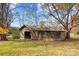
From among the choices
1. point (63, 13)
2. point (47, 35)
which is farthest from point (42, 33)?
point (63, 13)

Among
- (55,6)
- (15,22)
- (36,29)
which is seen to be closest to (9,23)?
(15,22)

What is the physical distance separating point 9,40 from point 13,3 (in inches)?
12.9

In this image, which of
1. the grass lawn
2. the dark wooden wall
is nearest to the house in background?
the grass lawn

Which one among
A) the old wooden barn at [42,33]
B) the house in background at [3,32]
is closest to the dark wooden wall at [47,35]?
the old wooden barn at [42,33]

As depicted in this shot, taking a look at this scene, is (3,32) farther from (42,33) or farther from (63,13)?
(63,13)

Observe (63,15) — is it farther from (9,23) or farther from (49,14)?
(9,23)

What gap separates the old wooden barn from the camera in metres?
2.99

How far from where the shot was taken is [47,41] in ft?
9.86

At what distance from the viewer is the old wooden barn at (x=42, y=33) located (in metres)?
2.99

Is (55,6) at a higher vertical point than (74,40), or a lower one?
higher

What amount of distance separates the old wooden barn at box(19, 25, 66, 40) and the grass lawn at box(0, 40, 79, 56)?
45mm

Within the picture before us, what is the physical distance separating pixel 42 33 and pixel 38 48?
0.45 feet

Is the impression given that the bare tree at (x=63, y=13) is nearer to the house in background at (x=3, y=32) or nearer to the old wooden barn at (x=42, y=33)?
the old wooden barn at (x=42, y=33)

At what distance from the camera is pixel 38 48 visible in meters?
2.99
